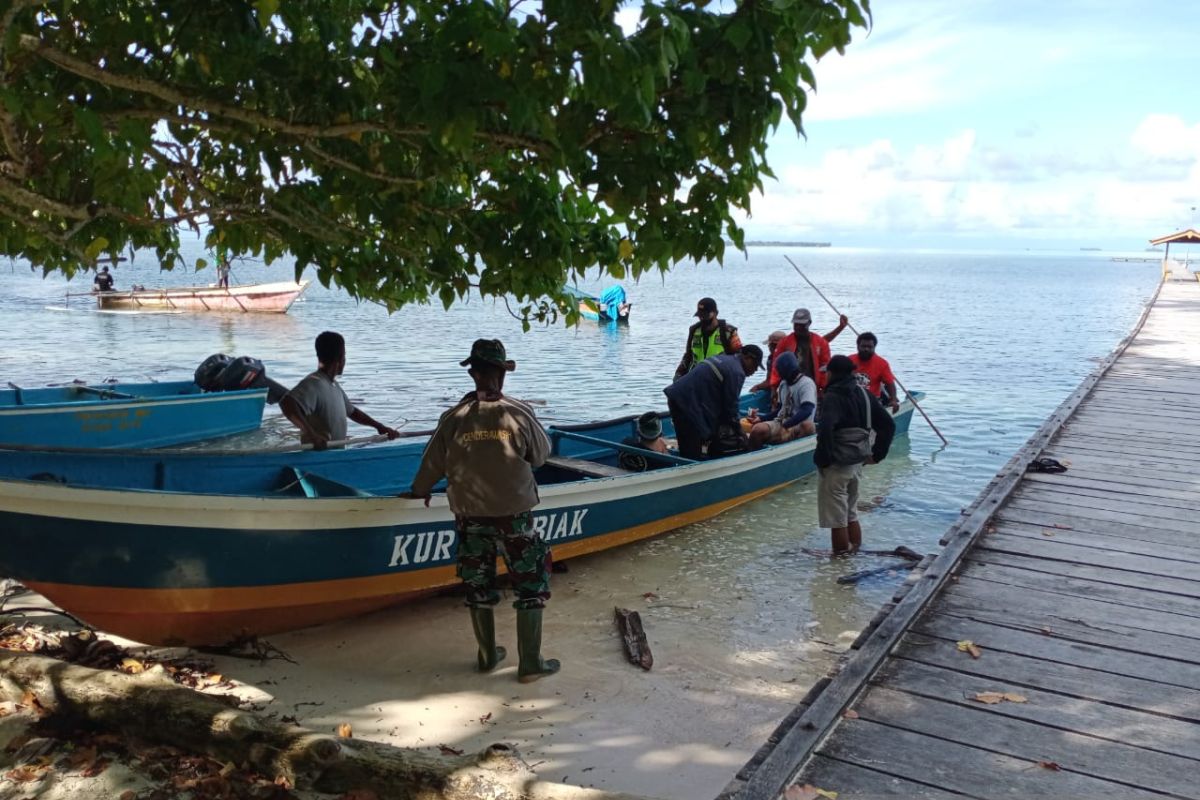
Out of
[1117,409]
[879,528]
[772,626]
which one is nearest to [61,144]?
[772,626]

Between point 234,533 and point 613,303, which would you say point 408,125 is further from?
point 613,303

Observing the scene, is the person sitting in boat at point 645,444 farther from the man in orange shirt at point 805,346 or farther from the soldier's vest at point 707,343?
the man in orange shirt at point 805,346

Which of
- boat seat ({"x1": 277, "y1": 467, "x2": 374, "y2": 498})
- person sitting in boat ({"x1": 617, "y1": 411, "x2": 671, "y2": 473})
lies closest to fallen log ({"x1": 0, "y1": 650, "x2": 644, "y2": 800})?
boat seat ({"x1": 277, "y1": 467, "x2": 374, "y2": 498})

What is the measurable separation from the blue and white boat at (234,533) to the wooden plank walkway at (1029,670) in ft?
9.98

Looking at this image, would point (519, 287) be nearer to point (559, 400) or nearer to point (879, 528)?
point (879, 528)

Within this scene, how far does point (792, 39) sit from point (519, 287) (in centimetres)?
275

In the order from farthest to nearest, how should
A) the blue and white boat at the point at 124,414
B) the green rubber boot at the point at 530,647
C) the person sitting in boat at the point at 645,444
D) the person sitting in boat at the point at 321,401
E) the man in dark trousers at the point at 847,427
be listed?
the blue and white boat at the point at 124,414
the person sitting in boat at the point at 645,444
the man in dark trousers at the point at 847,427
the person sitting in boat at the point at 321,401
the green rubber boot at the point at 530,647

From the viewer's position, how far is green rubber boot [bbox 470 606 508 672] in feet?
19.0

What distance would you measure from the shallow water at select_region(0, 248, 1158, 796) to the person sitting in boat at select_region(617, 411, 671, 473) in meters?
0.80

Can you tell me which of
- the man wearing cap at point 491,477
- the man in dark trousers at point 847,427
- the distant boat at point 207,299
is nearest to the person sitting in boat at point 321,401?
the man wearing cap at point 491,477

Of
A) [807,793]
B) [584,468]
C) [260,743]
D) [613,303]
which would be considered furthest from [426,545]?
[613,303]

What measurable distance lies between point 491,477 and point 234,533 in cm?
172

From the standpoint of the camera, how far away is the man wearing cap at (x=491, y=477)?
210 inches

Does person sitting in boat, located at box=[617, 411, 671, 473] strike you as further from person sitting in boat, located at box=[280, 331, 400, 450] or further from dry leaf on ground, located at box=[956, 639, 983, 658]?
dry leaf on ground, located at box=[956, 639, 983, 658]
